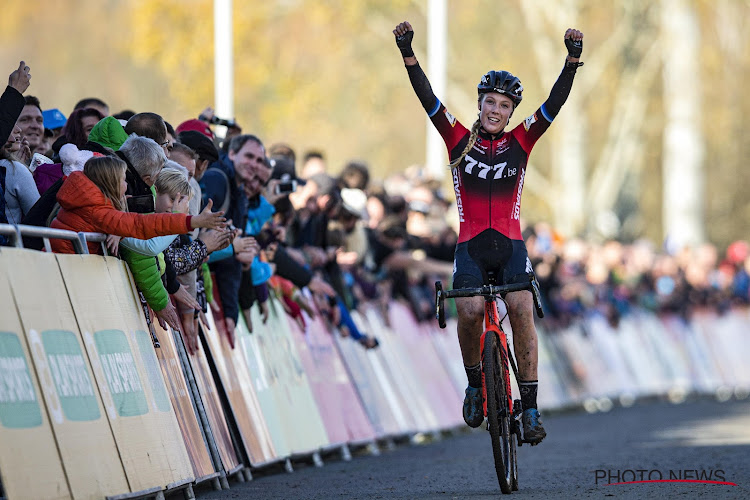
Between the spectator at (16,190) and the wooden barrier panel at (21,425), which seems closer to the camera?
the wooden barrier panel at (21,425)

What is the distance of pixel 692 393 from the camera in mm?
29562

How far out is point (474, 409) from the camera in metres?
9.86

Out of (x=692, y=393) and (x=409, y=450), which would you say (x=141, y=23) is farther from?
(x=409, y=450)

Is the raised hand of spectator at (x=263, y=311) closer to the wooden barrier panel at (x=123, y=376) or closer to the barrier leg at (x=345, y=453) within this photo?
the barrier leg at (x=345, y=453)

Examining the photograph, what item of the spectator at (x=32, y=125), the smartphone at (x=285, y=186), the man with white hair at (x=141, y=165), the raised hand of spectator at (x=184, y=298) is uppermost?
the spectator at (x=32, y=125)

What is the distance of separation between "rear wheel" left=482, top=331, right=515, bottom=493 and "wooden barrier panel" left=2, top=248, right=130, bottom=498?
2223 millimetres

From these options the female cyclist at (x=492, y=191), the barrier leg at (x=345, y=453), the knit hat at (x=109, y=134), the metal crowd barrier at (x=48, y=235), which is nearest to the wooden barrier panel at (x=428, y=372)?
the barrier leg at (x=345, y=453)

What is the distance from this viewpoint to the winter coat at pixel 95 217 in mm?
9086

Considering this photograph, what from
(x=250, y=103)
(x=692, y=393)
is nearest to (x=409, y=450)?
(x=692, y=393)

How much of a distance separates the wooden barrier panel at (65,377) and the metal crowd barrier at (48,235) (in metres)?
0.15

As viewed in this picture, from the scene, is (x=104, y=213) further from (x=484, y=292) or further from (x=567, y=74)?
(x=567, y=74)

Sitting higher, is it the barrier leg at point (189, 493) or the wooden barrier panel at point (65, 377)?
the wooden barrier panel at point (65, 377)

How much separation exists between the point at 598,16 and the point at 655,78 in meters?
3.59

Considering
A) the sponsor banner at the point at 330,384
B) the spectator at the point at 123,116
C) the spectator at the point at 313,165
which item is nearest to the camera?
the spectator at the point at 123,116
